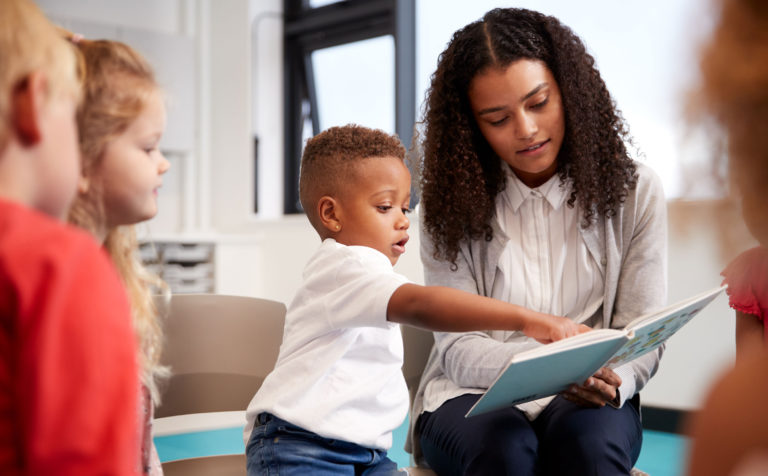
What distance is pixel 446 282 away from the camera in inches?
58.6

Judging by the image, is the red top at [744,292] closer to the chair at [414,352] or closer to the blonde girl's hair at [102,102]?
the chair at [414,352]

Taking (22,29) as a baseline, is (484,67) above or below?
above

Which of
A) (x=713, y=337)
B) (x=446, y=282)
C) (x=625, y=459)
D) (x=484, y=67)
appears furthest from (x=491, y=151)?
(x=713, y=337)

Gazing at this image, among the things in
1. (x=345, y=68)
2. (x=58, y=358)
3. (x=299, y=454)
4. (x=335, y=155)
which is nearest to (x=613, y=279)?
(x=335, y=155)

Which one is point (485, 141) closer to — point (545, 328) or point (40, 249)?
point (545, 328)

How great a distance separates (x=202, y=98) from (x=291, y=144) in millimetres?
632

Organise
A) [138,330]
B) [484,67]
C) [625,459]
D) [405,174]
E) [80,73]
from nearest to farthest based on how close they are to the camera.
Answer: [80,73] → [138,330] → [625,459] → [405,174] → [484,67]

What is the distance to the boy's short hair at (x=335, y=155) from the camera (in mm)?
1345

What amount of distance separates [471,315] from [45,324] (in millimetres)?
619

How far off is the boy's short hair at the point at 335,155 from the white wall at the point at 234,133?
9.21ft

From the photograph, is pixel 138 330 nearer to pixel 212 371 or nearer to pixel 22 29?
pixel 212 371

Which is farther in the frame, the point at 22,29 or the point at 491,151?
the point at 491,151

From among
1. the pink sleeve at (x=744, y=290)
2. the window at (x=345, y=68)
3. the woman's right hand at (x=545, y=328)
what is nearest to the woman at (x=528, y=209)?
the pink sleeve at (x=744, y=290)

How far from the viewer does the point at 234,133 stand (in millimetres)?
4676
